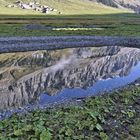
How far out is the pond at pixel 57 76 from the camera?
1211 inches

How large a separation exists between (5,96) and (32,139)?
13210 mm

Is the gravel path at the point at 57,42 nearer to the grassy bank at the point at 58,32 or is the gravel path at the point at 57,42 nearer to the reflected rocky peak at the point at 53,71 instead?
the reflected rocky peak at the point at 53,71

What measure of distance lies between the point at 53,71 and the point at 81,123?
906 inches

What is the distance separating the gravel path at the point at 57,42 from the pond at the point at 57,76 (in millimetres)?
6065

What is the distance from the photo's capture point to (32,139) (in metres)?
18.9

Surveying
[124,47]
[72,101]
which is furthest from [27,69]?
[124,47]

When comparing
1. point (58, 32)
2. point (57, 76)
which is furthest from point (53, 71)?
point (58, 32)

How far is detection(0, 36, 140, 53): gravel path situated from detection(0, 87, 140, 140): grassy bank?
A: 39488mm

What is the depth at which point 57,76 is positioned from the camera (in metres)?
41.4

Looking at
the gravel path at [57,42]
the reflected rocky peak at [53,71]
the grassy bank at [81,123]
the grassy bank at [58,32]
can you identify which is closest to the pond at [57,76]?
the reflected rocky peak at [53,71]

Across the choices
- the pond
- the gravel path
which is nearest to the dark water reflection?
the pond

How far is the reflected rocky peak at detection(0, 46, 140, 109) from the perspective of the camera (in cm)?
3362

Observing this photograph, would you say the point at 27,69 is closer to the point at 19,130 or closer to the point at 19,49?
the point at 19,49

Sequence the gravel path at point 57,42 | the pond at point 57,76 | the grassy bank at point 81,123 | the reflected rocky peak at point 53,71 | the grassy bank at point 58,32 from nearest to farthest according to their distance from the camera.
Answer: the grassy bank at point 81,123 < the pond at point 57,76 < the reflected rocky peak at point 53,71 < the gravel path at point 57,42 < the grassy bank at point 58,32
